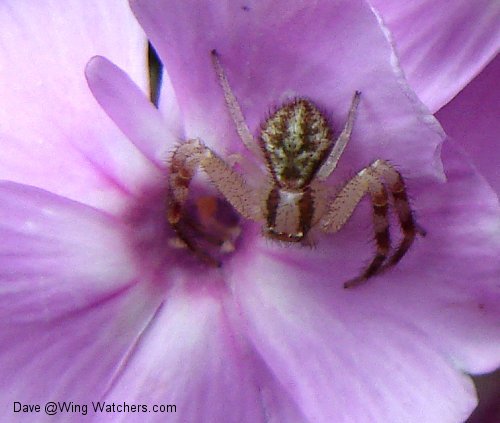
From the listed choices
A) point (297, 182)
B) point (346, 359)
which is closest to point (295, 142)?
point (297, 182)

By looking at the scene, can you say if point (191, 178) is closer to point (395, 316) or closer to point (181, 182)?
point (181, 182)

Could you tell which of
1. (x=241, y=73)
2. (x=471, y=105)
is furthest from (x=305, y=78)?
(x=471, y=105)

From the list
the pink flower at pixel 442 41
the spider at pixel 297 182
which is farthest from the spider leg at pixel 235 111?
the pink flower at pixel 442 41

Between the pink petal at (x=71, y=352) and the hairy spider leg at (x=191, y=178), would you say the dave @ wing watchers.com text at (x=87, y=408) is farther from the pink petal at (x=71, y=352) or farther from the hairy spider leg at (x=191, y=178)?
the hairy spider leg at (x=191, y=178)

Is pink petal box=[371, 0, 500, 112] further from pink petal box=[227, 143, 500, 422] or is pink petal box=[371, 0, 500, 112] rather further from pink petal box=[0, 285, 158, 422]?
pink petal box=[0, 285, 158, 422]

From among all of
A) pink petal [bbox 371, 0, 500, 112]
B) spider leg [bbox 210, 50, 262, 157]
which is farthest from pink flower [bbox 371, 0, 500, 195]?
spider leg [bbox 210, 50, 262, 157]

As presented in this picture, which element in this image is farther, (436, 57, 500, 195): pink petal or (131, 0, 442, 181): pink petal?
(436, 57, 500, 195): pink petal
